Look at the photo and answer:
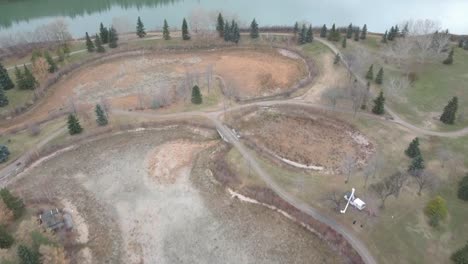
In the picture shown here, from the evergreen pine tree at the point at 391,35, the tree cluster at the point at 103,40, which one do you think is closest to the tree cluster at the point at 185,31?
the tree cluster at the point at 103,40

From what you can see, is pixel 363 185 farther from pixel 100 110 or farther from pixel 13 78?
pixel 13 78

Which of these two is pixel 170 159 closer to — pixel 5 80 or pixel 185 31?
pixel 5 80

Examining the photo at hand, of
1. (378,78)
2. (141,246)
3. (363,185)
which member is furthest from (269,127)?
(141,246)

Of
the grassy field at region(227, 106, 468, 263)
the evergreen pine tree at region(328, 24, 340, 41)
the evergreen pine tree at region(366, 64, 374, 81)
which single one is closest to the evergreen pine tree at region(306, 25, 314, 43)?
the evergreen pine tree at region(328, 24, 340, 41)

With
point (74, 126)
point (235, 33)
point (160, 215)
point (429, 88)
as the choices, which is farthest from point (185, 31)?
point (160, 215)

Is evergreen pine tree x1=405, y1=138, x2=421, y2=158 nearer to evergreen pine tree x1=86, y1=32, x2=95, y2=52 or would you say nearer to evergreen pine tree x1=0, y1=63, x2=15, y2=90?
evergreen pine tree x1=86, y1=32, x2=95, y2=52

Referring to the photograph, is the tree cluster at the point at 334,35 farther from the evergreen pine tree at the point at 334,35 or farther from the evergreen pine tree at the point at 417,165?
the evergreen pine tree at the point at 417,165
